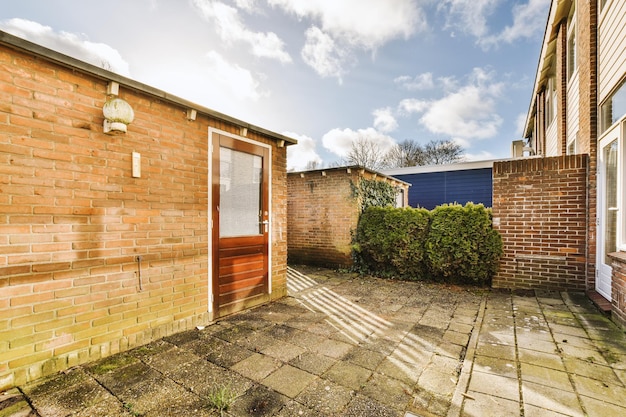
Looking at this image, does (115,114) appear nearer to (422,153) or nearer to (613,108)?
(613,108)

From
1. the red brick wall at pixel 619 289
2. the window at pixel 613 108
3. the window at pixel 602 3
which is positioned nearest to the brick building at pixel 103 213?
the red brick wall at pixel 619 289

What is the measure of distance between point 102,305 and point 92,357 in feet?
1.43

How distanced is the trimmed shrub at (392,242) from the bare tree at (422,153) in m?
19.6

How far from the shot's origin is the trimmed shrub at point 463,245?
5032 millimetres

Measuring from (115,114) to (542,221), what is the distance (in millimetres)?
6292

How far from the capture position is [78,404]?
5.95 feet

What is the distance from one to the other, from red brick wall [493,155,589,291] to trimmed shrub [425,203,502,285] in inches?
7.5

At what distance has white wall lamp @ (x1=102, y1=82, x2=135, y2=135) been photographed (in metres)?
2.46

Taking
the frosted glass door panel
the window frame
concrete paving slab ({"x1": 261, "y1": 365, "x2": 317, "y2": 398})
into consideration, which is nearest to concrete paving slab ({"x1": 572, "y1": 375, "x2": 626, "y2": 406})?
concrete paving slab ({"x1": 261, "y1": 365, "x2": 317, "y2": 398})

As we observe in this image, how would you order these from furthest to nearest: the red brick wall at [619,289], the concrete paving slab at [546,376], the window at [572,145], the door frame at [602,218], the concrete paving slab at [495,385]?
1. the window at [572,145]
2. the door frame at [602,218]
3. the red brick wall at [619,289]
4. the concrete paving slab at [546,376]
5. the concrete paving slab at [495,385]

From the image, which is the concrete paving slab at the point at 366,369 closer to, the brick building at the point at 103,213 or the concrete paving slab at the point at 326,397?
the concrete paving slab at the point at 326,397

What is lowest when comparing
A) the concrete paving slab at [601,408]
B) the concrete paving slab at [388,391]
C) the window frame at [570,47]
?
the concrete paving slab at [388,391]

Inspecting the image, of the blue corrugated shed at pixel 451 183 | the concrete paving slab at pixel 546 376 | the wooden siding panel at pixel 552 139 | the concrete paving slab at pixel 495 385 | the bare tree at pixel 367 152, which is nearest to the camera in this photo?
the concrete paving slab at pixel 495 385

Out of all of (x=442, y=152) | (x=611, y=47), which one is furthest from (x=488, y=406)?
(x=442, y=152)
